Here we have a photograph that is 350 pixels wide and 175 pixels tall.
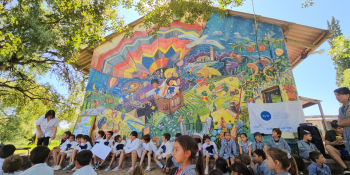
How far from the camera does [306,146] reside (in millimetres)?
4922

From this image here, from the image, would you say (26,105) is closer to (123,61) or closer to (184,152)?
(123,61)

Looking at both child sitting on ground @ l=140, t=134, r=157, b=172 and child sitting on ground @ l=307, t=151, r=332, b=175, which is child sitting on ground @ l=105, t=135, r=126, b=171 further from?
child sitting on ground @ l=307, t=151, r=332, b=175

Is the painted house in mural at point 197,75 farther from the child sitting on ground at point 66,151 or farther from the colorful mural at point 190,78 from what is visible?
the child sitting on ground at point 66,151

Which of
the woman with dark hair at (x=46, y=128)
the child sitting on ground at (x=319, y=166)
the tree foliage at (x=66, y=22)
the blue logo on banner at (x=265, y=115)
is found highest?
the tree foliage at (x=66, y=22)

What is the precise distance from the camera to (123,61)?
984 cm

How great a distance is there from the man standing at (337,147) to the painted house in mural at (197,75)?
2.03 metres

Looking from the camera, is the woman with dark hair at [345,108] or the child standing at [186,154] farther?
the woman with dark hair at [345,108]

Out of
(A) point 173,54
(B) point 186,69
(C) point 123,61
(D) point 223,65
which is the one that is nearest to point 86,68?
(C) point 123,61

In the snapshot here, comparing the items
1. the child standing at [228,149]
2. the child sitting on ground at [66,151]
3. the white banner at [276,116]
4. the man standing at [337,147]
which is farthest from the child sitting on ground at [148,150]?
the man standing at [337,147]

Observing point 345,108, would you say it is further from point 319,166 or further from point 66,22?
point 66,22

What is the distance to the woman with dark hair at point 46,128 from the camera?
6.03 meters

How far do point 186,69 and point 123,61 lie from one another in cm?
362

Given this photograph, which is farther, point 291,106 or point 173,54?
point 173,54

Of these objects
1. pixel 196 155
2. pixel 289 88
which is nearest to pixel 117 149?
pixel 196 155
